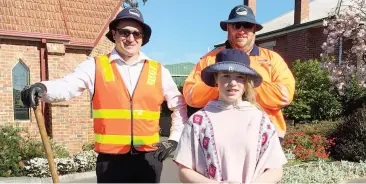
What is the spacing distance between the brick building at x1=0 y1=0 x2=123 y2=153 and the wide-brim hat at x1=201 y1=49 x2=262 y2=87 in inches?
291

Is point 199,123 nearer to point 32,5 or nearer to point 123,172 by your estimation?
point 123,172

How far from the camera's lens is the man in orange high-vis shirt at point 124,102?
2.65 meters

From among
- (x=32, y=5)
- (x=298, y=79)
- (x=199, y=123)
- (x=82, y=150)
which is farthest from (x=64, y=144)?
(x=298, y=79)

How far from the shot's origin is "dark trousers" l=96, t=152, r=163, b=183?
2.65 meters

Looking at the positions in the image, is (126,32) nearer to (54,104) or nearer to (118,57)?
(118,57)

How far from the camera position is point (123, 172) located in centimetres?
266

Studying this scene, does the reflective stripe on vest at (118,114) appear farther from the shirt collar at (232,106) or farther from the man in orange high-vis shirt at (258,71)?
the shirt collar at (232,106)

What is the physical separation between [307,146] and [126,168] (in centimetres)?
727

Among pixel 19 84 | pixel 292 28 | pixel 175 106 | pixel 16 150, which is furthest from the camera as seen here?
pixel 292 28

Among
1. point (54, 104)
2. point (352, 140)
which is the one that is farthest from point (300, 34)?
point (54, 104)

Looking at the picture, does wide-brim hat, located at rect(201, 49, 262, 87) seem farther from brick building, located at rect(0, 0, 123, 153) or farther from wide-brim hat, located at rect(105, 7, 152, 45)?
brick building, located at rect(0, 0, 123, 153)

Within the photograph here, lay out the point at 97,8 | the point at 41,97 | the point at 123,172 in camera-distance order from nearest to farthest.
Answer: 1. the point at 41,97
2. the point at 123,172
3. the point at 97,8

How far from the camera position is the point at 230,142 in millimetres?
1998

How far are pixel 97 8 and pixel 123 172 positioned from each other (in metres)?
8.88
